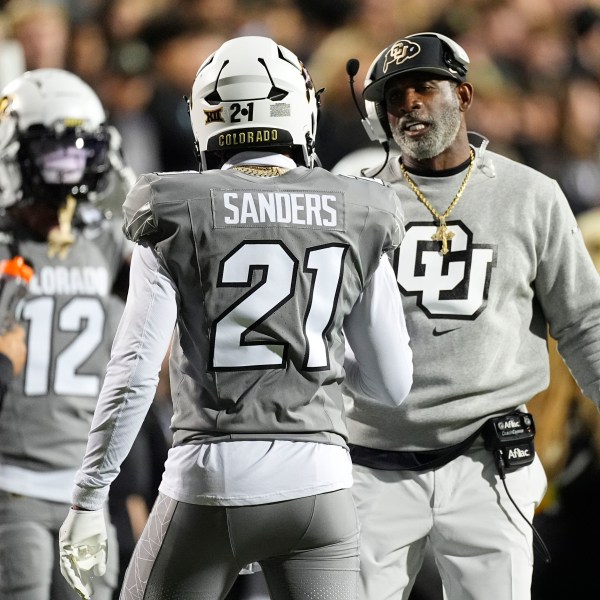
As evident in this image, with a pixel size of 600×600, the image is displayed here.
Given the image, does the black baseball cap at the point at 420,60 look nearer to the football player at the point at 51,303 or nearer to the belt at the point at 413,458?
the belt at the point at 413,458

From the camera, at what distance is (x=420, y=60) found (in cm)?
215

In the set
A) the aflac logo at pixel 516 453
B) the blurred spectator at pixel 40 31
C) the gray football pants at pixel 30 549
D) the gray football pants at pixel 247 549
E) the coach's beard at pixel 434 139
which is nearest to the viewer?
the gray football pants at pixel 247 549

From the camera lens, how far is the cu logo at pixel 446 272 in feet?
6.82

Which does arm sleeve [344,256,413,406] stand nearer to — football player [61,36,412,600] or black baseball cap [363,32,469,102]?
football player [61,36,412,600]

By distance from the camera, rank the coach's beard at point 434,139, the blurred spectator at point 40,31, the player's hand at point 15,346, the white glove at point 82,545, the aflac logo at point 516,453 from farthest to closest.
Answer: the blurred spectator at point 40,31 → the player's hand at point 15,346 → the coach's beard at point 434,139 → the aflac logo at point 516,453 → the white glove at point 82,545

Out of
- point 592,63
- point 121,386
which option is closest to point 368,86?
point 121,386

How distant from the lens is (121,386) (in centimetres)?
149

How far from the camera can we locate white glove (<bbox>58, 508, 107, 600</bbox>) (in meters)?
1.56

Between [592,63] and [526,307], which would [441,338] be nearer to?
[526,307]

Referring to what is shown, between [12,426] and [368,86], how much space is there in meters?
1.26

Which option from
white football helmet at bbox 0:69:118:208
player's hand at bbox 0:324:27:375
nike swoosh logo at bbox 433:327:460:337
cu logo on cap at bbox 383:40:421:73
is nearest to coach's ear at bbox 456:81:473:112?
cu logo on cap at bbox 383:40:421:73

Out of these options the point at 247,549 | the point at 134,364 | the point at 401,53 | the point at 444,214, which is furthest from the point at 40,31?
the point at 247,549

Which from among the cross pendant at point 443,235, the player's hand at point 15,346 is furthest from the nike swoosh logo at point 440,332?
the player's hand at point 15,346

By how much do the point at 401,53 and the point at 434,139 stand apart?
0.18 m
